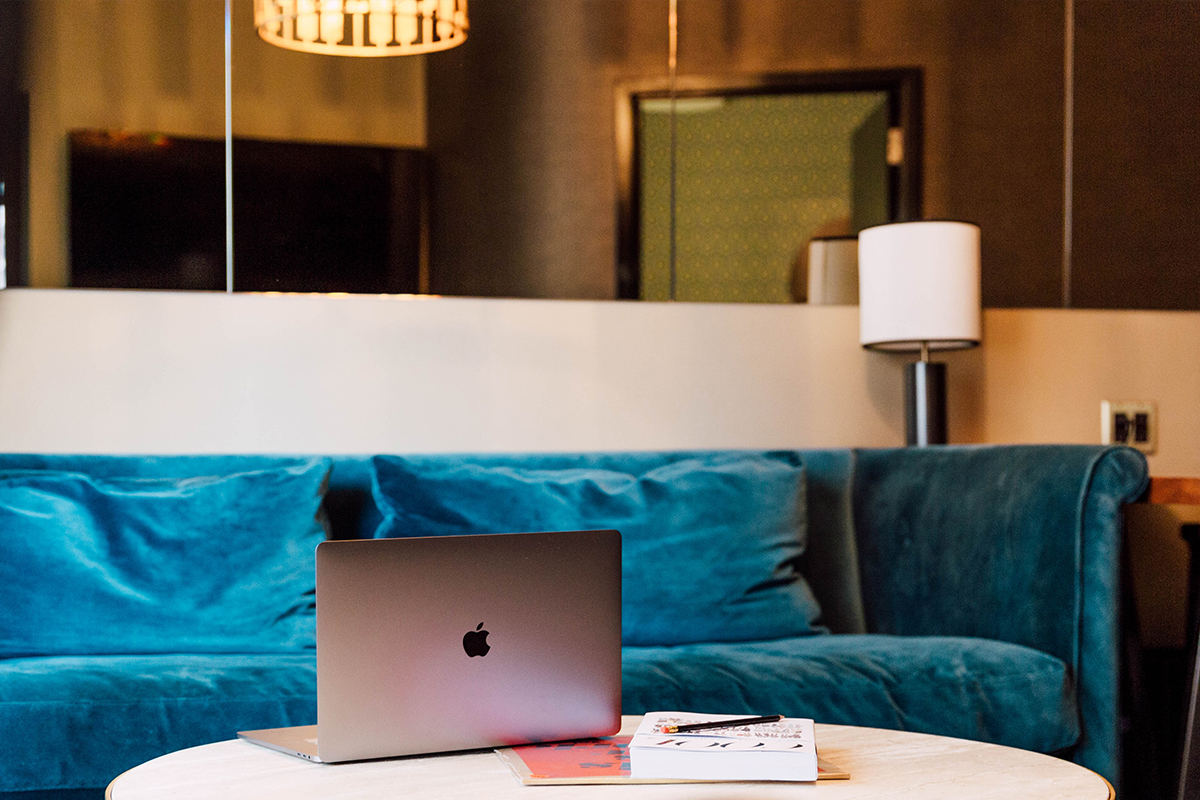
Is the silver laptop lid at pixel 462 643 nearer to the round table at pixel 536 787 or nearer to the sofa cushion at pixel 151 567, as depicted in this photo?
the round table at pixel 536 787

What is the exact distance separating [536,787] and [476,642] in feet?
0.55

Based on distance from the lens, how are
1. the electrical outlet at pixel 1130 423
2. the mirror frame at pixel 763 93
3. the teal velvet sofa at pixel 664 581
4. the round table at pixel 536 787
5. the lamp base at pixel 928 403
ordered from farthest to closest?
the electrical outlet at pixel 1130 423
the mirror frame at pixel 763 93
the lamp base at pixel 928 403
the teal velvet sofa at pixel 664 581
the round table at pixel 536 787

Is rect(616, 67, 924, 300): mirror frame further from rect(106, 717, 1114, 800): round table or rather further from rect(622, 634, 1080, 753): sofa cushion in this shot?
rect(106, 717, 1114, 800): round table

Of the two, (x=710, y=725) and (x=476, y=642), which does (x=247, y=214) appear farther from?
(x=710, y=725)

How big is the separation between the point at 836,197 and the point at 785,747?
197 centimetres

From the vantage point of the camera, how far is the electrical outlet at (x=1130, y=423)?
2.74 m

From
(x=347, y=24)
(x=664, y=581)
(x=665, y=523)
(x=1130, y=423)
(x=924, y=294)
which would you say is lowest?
(x=664, y=581)

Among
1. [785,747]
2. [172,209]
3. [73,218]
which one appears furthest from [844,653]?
[73,218]

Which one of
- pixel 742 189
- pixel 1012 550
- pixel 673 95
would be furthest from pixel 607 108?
pixel 1012 550

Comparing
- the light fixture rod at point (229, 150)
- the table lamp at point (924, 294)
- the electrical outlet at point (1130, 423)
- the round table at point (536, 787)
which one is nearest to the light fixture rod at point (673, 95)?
the table lamp at point (924, 294)

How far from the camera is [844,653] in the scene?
6.03 feet

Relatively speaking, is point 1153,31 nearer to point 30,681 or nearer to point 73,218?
point 73,218

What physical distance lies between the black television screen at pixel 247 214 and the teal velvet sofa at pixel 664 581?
46 cm

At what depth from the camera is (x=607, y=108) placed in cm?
263
